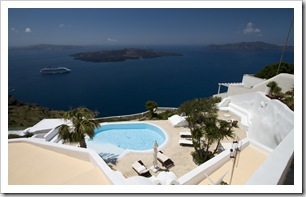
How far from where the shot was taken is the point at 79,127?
9.00 meters

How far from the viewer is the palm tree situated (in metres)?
8.76

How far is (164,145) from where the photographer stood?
12227mm

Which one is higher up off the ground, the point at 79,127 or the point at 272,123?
the point at 272,123

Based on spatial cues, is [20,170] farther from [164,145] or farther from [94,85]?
[94,85]

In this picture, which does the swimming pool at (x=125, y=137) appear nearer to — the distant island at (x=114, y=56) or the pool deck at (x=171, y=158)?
the pool deck at (x=171, y=158)

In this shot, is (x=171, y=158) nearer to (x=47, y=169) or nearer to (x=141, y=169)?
(x=141, y=169)

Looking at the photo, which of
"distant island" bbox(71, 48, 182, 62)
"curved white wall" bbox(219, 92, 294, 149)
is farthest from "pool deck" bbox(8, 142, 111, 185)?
"distant island" bbox(71, 48, 182, 62)

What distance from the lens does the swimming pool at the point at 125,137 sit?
41.1 ft

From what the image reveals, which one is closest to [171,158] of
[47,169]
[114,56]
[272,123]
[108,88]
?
[272,123]

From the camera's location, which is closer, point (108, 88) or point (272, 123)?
point (272, 123)

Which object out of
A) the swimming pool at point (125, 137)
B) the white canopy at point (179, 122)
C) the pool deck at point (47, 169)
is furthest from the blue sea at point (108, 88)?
the pool deck at point (47, 169)

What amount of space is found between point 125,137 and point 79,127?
5.56 m

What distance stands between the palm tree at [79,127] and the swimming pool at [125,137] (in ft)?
10.4

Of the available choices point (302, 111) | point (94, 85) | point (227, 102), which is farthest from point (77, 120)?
point (94, 85)
